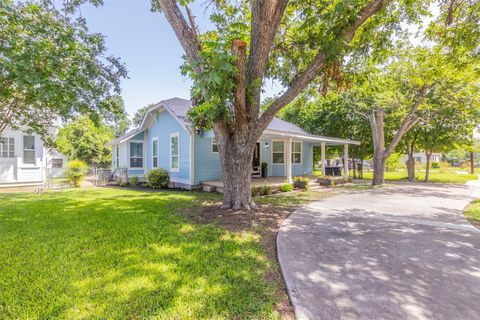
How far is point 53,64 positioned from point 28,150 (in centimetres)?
1277

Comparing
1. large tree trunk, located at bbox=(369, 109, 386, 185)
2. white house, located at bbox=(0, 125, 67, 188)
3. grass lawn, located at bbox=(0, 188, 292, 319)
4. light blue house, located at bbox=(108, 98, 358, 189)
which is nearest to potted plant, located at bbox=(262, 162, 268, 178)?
light blue house, located at bbox=(108, 98, 358, 189)

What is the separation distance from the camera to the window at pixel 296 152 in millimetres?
15000

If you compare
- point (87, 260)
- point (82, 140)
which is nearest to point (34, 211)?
point (87, 260)

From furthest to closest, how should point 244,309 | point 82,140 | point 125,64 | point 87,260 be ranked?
point 82,140 < point 125,64 < point 87,260 < point 244,309

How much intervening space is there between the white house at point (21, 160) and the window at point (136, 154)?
448 cm

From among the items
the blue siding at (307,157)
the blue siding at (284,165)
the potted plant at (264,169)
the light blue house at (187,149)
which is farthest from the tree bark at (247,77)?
the blue siding at (307,157)

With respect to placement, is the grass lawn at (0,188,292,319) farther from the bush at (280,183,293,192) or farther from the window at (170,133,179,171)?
the window at (170,133,179,171)

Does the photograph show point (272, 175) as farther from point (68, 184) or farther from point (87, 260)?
point (68, 184)

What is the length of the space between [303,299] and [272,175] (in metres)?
11.7

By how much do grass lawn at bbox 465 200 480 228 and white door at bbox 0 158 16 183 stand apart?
2157 cm

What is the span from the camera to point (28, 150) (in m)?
14.5

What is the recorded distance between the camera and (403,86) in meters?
12.7

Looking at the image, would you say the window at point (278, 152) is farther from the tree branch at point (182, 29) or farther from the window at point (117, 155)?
the window at point (117, 155)

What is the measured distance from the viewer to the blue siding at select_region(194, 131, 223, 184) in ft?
35.3
